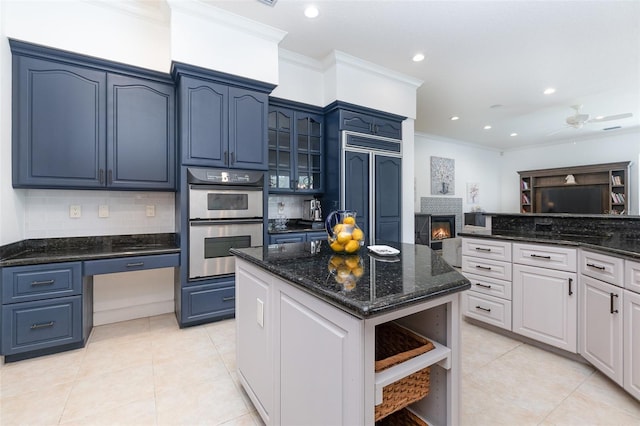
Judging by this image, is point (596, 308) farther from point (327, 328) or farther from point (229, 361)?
point (229, 361)

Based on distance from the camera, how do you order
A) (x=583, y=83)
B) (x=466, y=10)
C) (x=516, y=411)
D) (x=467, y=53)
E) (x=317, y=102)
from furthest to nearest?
(x=583, y=83) < (x=317, y=102) < (x=467, y=53) < (x=466, y=10) < (x=516, y=411)

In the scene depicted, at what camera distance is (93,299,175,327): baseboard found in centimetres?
285

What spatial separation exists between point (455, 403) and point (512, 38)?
3737 millimetres

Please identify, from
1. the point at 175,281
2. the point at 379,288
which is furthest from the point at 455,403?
the point at 175,281

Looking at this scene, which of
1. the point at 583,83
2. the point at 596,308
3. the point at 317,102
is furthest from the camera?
the point at 583,83

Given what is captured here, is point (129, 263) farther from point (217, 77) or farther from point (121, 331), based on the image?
point (217, 77)

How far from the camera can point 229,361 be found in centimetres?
217

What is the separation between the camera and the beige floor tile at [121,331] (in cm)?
257

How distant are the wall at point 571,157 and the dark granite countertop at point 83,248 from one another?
9.38 meters

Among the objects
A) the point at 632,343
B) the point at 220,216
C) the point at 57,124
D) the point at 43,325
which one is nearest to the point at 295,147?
the point at 220,216

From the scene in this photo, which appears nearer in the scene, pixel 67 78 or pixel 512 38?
pixel 67 78

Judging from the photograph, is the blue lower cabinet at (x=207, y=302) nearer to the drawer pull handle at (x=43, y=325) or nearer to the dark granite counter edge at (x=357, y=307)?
the drawer pull handle at (x=43, y=325)

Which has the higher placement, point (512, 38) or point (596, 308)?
point (512, 38)

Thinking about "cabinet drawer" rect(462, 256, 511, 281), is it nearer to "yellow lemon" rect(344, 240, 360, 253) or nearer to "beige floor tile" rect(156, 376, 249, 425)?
"yellow lemon" rect(344, 240, 360, 253)
